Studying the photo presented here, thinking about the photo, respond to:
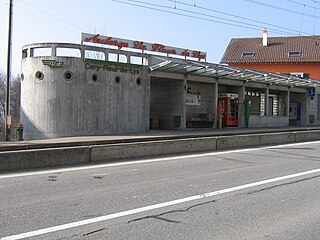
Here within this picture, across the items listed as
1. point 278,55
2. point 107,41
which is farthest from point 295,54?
point 107,41

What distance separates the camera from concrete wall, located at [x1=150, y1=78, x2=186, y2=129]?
2388cm

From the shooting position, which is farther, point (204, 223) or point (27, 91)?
point (27, 91)

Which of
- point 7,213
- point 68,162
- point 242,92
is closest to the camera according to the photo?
point 7,213

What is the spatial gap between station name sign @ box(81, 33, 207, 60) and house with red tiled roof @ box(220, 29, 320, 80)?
29030mm

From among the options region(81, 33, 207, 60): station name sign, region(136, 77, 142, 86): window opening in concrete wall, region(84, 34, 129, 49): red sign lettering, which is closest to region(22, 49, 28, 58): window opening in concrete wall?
region(81, 33, 207, 60): station name sign

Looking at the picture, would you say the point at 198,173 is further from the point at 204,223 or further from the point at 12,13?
the point at 12,13

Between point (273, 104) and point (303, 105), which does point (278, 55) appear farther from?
point (273, 104)

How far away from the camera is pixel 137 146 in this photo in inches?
516

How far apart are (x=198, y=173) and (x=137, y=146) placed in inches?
140

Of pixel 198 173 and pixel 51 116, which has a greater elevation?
pixel 51 116

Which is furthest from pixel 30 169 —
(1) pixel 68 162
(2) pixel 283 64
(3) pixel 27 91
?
(2) pixel 283 64

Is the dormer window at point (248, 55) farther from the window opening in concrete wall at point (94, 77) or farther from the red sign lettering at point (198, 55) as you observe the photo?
the window opening in concrete wall at point (94, 77)

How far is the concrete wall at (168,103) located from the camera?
23875 millimetres

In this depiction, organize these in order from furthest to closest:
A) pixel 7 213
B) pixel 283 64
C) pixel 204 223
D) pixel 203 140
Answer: pixel 283 64, pixel 203 140, pixel 7 213, pixel 204 223
